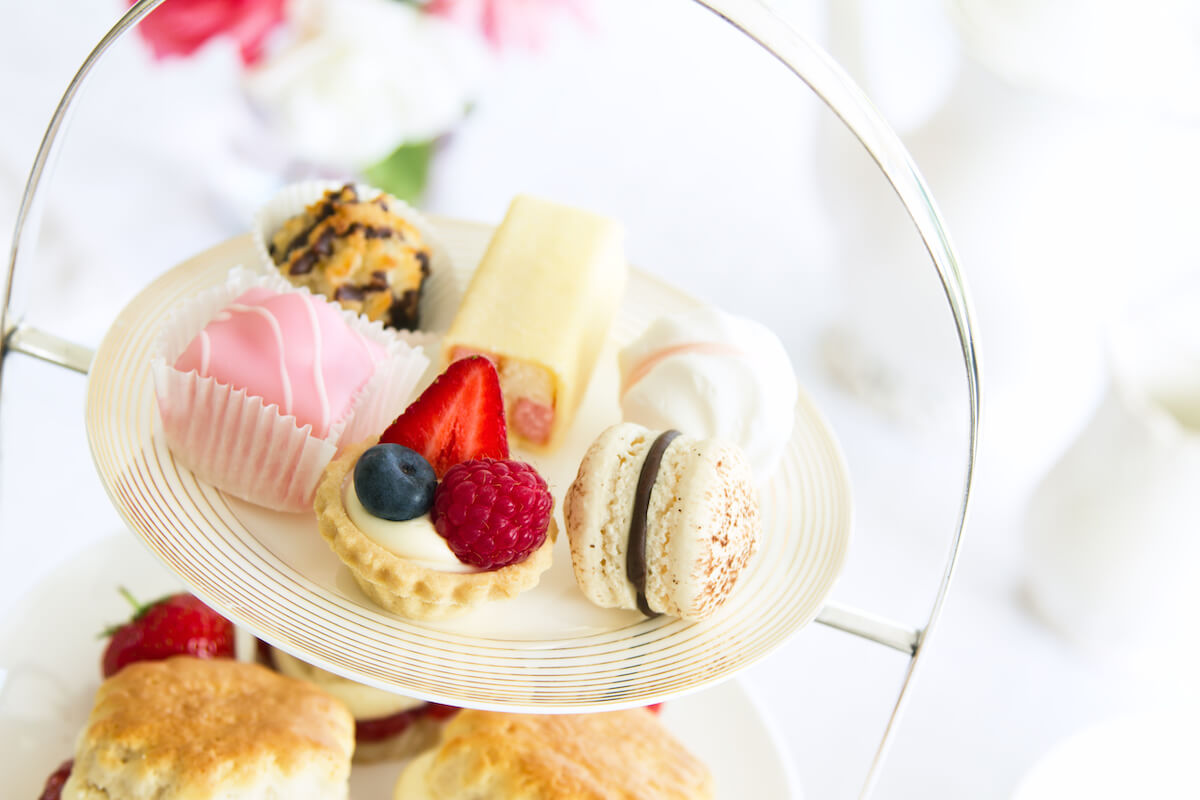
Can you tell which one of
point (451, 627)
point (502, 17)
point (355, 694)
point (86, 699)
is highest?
point (502, 17)

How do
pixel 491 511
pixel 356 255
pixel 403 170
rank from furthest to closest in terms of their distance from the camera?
pixel 403 170 → pixel 356 255 → pixel 491 511

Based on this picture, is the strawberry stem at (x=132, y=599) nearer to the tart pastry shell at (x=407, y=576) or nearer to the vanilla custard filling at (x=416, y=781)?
the vanilla custard filling at (x=416, y=781)

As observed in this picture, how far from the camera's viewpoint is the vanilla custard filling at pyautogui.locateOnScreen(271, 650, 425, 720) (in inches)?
43.2

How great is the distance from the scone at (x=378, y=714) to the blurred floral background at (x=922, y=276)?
384 mm

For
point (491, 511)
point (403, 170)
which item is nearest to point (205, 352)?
point (491, 511)

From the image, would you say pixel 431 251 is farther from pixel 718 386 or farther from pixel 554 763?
pixel 554 763

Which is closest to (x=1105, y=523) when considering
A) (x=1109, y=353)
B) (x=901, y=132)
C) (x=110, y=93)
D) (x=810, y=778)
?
(x=1109, y=353)

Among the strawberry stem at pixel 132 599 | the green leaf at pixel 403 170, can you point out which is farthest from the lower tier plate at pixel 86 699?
the green leaf at pixel 403 170

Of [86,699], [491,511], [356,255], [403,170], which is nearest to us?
[491,511]

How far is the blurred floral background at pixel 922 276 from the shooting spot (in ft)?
4.38

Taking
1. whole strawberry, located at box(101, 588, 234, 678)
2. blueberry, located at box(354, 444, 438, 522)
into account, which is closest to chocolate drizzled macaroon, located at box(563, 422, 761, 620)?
blueberry, located at box(354, 444, 438, 522)

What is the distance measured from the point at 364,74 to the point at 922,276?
2.77ft

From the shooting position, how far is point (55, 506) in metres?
1.51

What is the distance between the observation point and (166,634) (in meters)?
1.11
